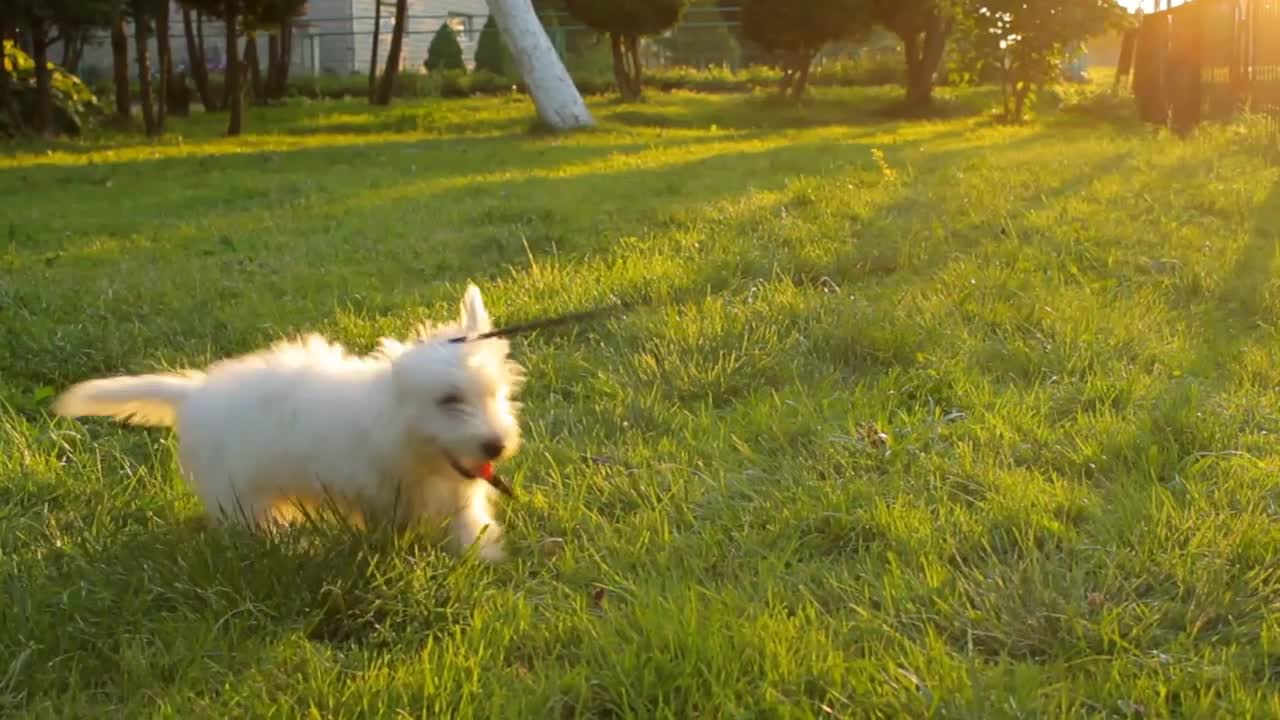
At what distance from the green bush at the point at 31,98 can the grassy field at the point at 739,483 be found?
439 inches

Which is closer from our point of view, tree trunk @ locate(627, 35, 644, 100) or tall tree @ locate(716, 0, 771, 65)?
tree trunk @ locate(627, 35, 644, 100)

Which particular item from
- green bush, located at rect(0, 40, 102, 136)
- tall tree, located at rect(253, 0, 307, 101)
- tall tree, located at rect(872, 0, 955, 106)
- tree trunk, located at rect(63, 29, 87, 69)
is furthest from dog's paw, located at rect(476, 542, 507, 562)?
tall tree, located at rect(872, 0, 955, 106)

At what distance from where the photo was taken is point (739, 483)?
3311mm

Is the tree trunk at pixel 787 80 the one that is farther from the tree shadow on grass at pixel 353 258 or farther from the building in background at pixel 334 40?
the tree shadow on grass at pixel 353 258

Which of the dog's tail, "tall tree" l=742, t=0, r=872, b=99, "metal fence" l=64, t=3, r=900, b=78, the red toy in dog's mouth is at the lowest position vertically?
the red toy in dog's mouth

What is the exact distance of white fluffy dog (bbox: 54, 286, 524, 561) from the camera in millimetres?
2840

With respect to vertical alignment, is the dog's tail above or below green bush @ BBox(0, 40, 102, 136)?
below

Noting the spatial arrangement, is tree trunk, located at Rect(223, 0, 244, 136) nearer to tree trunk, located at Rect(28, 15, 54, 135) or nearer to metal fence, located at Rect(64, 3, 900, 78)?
tree trunk, located at Rect(28, 15, 54, 135)

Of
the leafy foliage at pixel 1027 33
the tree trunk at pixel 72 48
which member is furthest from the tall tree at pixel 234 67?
the leafy foliage at pixel 1027 33

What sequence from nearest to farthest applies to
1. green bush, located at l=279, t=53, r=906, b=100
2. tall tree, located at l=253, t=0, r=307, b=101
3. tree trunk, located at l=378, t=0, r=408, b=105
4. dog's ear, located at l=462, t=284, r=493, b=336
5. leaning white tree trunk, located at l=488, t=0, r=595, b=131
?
dog's ear, located at l=462, t=284, r=493, b=336 < leaning white tree trunk, located at l=488, t=0, r=595, b=131 < tall tree, located at l=253, t=0, r=307, b=101 < tree trunk, located at l=378, t=0, r=408, b=105 < green bush, located at l=279, t=53, r=906, b=100

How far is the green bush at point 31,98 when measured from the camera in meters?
17.3

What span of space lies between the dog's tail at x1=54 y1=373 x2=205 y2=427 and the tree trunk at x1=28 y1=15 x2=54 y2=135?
1504cm

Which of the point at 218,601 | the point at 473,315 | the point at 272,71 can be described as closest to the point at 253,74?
the point at 272,71

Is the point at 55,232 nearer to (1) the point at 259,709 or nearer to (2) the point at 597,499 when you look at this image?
(2) the point at 597,499
